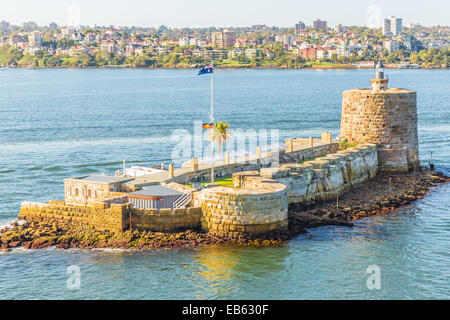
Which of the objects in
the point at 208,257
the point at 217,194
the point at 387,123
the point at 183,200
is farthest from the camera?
the point at 387,123

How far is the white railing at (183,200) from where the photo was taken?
2923 cm

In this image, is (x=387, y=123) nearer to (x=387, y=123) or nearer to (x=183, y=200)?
(x=387, y=123)

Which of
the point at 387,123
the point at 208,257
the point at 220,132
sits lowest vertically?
the point at 208,257

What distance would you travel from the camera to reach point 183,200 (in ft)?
96.6

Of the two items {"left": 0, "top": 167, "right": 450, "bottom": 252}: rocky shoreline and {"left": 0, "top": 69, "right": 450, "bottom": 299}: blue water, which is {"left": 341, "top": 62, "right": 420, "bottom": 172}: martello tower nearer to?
{"left": 0, "top": 69, "right": 450, "bottom": 299}: blue water

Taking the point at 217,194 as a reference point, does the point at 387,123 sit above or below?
above

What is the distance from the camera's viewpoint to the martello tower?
4266 centimetres

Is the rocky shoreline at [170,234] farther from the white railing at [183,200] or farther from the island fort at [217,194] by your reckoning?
the white railing at [183,200]

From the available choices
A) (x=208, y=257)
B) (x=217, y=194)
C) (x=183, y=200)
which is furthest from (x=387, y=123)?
(x=208, y=257)

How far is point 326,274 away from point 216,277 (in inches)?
178

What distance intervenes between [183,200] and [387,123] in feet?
63.0

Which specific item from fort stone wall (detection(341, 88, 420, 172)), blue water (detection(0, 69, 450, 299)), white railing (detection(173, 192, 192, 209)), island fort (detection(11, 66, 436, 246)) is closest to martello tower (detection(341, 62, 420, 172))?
fort stone wall (detection(341, 88, 420, 172))

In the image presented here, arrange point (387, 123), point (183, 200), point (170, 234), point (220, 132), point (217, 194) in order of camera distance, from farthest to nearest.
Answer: point (387, 123), point (220, 132), point (183, 200), point (170, 234), point (217, 194)

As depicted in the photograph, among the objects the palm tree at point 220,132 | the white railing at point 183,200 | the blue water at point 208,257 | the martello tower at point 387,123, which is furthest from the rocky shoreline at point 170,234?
the palm tree at point 220,132
